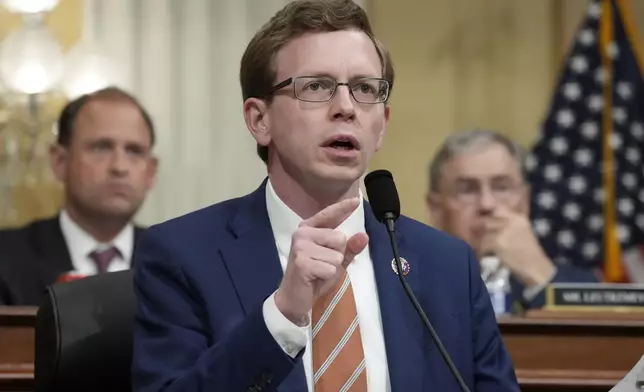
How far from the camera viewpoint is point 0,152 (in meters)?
5.75

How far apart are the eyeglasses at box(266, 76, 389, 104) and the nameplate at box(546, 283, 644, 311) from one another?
1187mm

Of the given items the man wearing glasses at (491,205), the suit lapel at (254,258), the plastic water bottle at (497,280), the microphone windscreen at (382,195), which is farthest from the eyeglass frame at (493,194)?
the microphone windscreen at (382,195)

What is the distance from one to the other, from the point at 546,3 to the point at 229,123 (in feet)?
6.03

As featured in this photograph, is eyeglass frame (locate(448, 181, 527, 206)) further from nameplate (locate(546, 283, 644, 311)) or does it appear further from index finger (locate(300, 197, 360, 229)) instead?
index finger (locate(300, 197, 360, 229))

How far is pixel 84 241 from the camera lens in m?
4.00

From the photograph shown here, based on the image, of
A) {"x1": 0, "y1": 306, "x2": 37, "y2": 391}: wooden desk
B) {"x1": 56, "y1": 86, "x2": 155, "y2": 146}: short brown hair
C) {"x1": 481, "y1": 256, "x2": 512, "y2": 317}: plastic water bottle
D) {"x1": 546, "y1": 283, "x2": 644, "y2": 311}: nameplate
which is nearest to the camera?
{"x1": 0, "y1": 306, "x2": 37, "y2": 391}: wooden desk

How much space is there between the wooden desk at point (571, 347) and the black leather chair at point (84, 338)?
1.08 meters

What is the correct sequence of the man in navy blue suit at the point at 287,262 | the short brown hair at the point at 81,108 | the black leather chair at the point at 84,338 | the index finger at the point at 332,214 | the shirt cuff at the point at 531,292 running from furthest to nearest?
1. the short brown hair at the point at 81,108
2. the shirt cuff at the point at 531,292
3. the black leather chair at the point at 84,338
4. the man in navy blue suit at the point at 287,262
5. the index finger at the point at 332,214

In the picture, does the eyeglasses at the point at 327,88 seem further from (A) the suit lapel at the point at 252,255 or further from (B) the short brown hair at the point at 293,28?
(A) the suit lapel at the point at 252,255

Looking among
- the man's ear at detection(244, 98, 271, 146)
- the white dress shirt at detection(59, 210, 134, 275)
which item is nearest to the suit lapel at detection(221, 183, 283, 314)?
the man's ear at detection(244, 98, 271, 146)

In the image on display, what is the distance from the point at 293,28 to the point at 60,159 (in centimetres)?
240

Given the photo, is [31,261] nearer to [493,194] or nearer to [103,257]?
[103,257]

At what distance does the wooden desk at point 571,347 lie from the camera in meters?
2.73

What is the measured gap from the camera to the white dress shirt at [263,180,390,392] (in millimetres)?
1874
